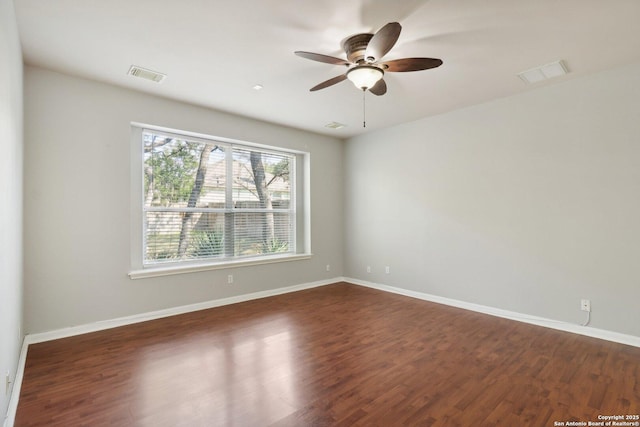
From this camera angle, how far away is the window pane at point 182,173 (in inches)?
161

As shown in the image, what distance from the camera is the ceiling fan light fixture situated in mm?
2685

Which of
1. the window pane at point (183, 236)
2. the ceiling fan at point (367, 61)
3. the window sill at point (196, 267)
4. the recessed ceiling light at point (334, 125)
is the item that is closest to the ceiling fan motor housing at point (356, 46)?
the ceiling fan at point (367, 61)

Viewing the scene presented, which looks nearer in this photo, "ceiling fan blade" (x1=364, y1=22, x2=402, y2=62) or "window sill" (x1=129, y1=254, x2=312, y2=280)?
"ceiling fan blade" (x1=364, y1=22, x2=402, y2=62)

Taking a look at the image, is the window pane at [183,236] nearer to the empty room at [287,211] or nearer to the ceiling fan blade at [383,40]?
the empty room at [287,211]

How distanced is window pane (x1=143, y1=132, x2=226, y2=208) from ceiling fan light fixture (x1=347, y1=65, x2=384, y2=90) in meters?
2.69

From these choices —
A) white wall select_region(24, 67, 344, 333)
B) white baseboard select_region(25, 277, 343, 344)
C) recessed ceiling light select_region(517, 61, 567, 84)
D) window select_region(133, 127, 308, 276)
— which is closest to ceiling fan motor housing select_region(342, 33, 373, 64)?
recessed ceiling light select_region(517, 61, 567, 84)

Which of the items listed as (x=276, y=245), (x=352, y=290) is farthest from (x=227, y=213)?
(x=352, y=290)

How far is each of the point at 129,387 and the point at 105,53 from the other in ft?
9.53

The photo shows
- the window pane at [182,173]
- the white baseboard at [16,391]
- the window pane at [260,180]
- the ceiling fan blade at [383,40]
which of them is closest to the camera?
the white baseboard at [16,391]

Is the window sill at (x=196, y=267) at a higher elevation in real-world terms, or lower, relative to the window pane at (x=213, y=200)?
lower

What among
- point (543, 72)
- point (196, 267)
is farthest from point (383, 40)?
point (196, 267)

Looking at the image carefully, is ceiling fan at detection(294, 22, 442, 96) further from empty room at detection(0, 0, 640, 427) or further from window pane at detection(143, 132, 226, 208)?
window pane at detection(143, 132, 226, 208)

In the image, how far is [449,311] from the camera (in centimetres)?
426

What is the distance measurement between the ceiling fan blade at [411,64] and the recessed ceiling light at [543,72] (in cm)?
147
